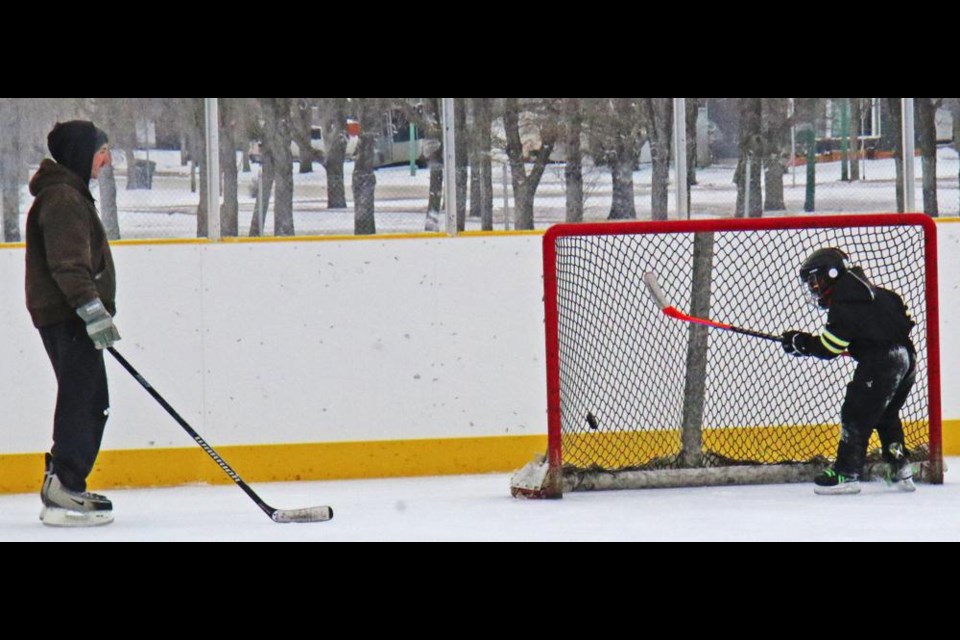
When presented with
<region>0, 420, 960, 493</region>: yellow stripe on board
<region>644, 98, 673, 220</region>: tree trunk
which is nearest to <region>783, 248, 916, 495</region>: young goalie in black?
<region>0, 420, 960, 493</region>: yellow stripe on board

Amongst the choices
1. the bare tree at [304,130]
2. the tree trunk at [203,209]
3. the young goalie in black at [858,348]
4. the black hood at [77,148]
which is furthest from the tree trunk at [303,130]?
the young goalie in black at [858,348]

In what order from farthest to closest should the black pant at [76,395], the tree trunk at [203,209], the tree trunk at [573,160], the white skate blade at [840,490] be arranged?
the tree trunk at [573,160], the tree trunk at [203,209], the white skate blade at [840,490], the black pant at [76,395]

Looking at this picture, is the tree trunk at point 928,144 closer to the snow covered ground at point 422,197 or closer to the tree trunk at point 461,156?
the snow covered ground at point 422,197

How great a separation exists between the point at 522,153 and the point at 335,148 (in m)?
0.79

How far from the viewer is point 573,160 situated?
20.7 feet

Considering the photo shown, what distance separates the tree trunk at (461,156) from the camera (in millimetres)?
6309

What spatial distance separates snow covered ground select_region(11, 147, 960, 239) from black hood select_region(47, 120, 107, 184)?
104cm

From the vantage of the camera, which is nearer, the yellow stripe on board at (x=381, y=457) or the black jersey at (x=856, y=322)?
the black jersey at (x=856, y=322)

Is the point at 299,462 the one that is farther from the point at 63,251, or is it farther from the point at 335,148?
the point at 63,251

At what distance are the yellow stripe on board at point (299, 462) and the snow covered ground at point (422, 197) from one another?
2.95ft

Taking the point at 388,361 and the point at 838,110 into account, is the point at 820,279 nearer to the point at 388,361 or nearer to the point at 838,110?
the point at 838,110

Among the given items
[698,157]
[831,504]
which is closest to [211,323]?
[698,157]

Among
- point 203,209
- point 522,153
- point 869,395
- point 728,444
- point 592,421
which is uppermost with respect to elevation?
point 522,153

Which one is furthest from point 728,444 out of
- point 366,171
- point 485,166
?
point 366,171
